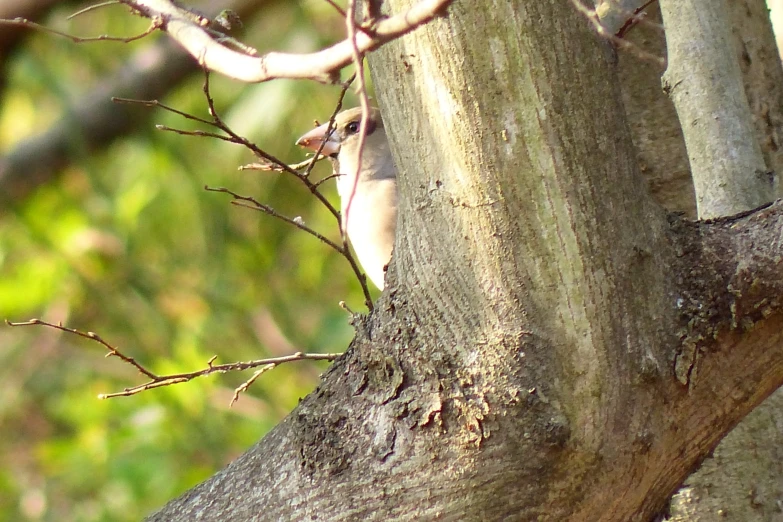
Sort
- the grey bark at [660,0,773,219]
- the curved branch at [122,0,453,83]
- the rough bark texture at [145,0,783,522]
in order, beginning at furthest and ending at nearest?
the grey bark at [660,0,773,219] → the rough bark texture at [145,0,783,522] → the curved branch at [122,0,453,83]

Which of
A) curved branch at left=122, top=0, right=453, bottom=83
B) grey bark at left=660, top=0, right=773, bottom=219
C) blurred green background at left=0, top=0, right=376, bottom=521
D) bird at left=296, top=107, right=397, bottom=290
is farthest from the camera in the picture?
blurred green background at left=0, top=0, right=376, bottom=521

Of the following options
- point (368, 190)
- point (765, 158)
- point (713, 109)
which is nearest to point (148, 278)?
point (368, 190)

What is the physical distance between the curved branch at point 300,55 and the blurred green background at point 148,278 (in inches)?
139

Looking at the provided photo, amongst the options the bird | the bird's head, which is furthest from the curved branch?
the bird's head

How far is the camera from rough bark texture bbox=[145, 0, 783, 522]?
4.85 ft

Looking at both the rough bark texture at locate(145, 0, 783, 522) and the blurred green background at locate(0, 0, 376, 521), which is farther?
the blurred green background at locate(0, 0, 376, 521)

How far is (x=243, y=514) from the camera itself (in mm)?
1577

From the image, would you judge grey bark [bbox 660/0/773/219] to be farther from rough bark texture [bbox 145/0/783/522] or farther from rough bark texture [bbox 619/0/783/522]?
rough bark texture [bbox 145/0/783/522]

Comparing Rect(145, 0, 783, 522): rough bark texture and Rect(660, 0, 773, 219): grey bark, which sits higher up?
Rect(660, 0, 773, 219): grey bark

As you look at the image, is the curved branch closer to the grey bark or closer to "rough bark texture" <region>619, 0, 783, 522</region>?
the grey bark

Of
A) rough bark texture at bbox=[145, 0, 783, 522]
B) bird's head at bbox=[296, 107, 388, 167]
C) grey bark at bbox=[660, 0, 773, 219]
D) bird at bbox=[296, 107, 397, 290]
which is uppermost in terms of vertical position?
bird's head at bbox=[296, 107, 388, 167]

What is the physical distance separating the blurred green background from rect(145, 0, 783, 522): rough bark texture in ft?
10.9

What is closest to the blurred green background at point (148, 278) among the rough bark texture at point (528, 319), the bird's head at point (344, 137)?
the bird's head at point (344, 137)

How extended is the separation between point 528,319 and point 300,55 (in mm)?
566
